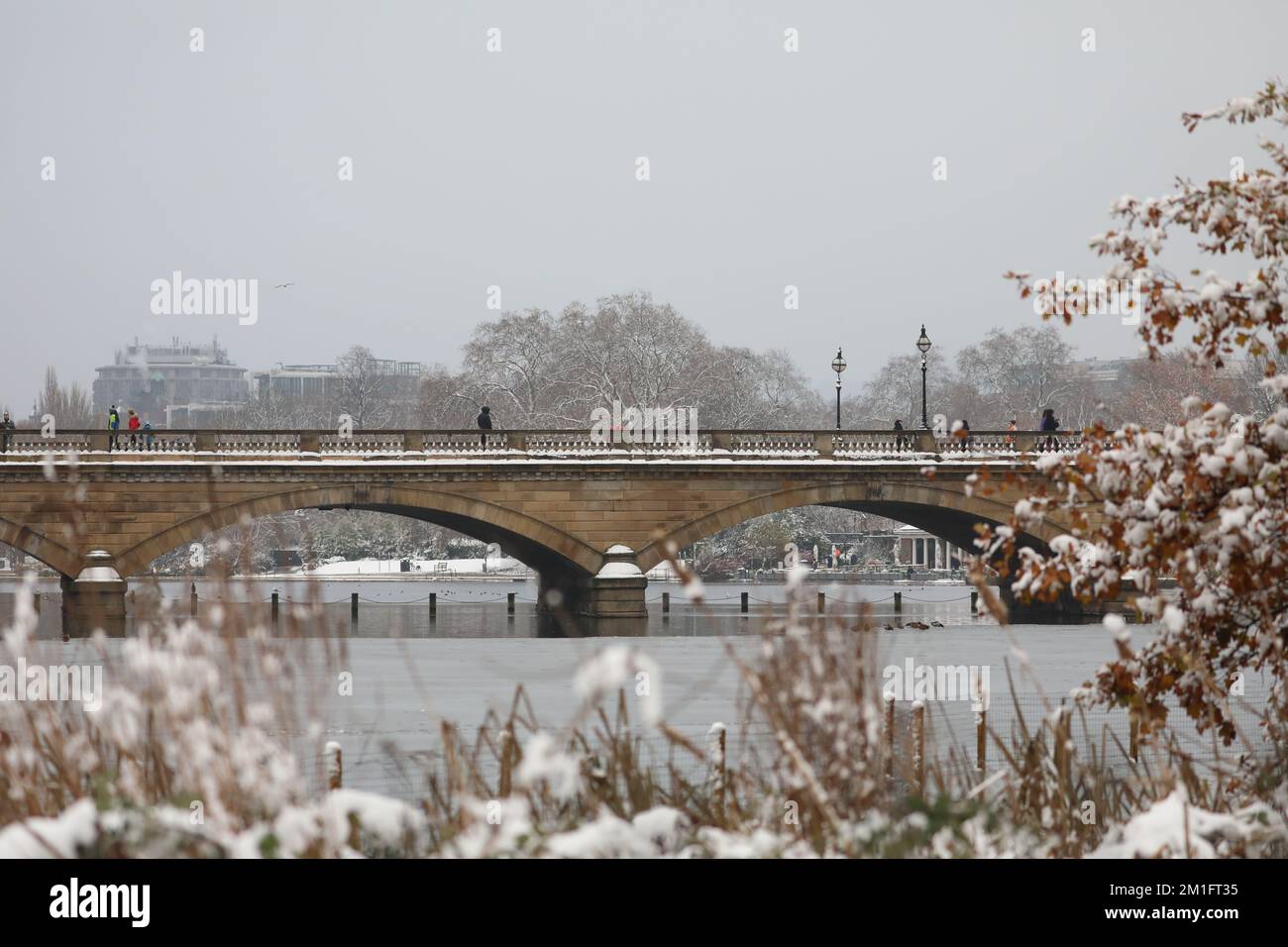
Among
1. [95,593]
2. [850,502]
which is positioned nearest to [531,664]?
[95,593]

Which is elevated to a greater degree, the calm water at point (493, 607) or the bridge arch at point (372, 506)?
the bridge arch at point (372, 506)

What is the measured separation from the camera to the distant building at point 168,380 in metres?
152

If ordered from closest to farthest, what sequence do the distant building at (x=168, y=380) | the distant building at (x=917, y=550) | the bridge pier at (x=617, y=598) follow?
the bridge pier at (x=617, y=598) → the distant building at (x=917, y=550) → the distant building at (x=168, y=380)

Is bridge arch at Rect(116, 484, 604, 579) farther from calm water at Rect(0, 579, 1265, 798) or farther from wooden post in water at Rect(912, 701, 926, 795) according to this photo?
wooden post in water at Rect(912, 701, 926, 795)

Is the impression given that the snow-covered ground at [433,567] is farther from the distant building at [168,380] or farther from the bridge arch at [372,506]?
the distant building at [168,380]

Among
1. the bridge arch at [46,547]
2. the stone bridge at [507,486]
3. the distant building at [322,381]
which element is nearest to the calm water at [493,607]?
the bridge arch at [46,547]

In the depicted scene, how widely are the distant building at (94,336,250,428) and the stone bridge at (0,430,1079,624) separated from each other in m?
112

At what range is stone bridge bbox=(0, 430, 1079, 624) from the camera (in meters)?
32.0

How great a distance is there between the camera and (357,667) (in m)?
25.3

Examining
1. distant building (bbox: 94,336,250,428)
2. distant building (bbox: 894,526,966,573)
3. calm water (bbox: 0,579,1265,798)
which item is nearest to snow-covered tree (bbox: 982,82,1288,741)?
calm water (bbox: 0,579,1265,798)

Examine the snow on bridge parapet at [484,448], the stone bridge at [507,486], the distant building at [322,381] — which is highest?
the distant building at [322,381]

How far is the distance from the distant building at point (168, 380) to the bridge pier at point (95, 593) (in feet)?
372

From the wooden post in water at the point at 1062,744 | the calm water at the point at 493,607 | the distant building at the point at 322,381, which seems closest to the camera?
the wooden post in water at the point at 1062,744
